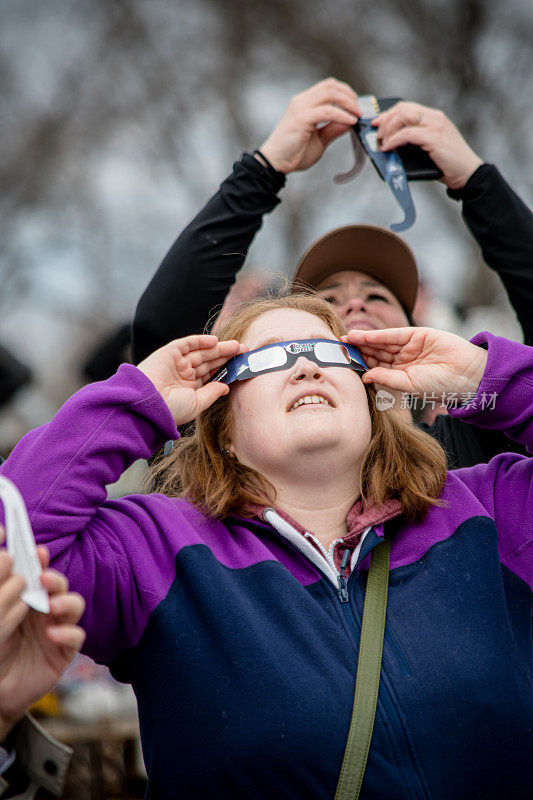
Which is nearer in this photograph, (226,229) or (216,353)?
(216,353)

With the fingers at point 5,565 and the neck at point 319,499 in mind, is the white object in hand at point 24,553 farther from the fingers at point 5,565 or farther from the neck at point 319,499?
the neck at point 319,499

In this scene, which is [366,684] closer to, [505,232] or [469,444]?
[469,444]

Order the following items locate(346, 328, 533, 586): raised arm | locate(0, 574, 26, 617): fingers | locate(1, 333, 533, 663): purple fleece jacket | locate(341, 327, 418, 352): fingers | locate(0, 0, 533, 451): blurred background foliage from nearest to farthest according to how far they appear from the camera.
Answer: locate(0, 574, 26, 617): fingers
locate(1, 333, 533, 663): purple fleece jacket
locate(346, 328, 533, 586): raised arm
locate(341, 327, 418, 352): fingers
locate(0, 0, 533, 451): blurred background foliage

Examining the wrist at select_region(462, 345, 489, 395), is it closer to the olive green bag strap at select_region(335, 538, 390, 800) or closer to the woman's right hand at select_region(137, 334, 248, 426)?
the olive green bag strap at select_region(335, 538, 390, 800)

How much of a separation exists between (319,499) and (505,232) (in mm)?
1342

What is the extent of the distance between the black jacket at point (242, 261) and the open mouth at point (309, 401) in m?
0.85

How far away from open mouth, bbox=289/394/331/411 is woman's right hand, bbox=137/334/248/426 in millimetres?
236

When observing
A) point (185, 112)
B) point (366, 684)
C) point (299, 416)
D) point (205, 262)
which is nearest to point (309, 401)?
point (299, 416)

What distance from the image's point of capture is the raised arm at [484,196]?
2910 mm

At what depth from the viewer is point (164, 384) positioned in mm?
2213

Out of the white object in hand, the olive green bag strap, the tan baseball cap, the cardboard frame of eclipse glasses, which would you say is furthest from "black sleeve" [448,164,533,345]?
the white object in hand

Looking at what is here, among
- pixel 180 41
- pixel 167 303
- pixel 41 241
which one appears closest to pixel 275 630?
pixel 167 303

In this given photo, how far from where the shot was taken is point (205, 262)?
2.92m

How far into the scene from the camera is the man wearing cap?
291cm
